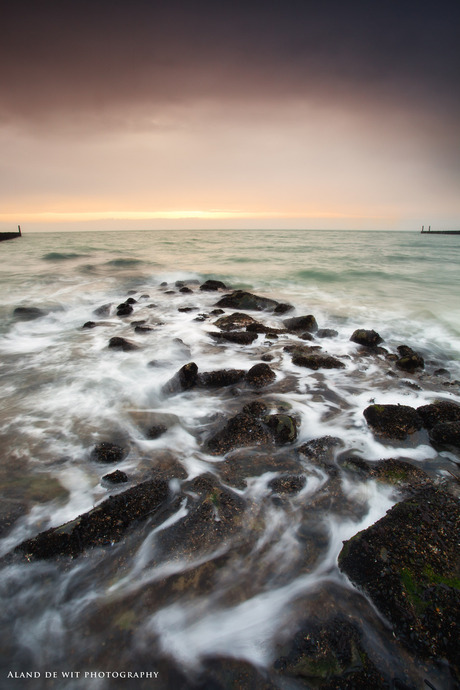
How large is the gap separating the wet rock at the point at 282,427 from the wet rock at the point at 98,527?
1603 mm

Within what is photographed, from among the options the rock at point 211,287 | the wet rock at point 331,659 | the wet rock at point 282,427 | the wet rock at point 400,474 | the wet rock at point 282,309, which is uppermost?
the rock at point 211,287

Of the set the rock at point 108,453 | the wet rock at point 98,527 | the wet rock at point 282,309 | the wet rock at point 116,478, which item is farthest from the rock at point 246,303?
the wet rock at point 98,527

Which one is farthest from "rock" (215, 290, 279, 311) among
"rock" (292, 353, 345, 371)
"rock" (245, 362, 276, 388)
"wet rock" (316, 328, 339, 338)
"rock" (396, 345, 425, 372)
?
"rock" (245, 362, 276, 388)

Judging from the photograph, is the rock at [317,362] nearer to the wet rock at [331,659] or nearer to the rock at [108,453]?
the rock at [108,453]

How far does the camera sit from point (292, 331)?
28.1 feet

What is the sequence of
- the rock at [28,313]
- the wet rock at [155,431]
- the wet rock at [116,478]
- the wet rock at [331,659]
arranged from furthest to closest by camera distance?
the rock at [28,313], the wet rock at [155,431], the wet rock at [116,478], the wet rock at [331,659]

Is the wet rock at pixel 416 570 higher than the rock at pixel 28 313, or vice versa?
the rock at pixel 28 313

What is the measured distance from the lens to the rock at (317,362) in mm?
6209

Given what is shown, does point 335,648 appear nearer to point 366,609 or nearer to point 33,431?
point 366,609

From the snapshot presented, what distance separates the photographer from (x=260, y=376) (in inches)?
222

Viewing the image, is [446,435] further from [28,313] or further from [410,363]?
[28,313]

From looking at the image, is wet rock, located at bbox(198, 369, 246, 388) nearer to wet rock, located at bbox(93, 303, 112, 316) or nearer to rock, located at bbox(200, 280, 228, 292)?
wet rock, located at bbox(93, 303, 112, 316)

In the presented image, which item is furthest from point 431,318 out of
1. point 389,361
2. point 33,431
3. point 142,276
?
point 142,276

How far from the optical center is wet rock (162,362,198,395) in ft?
18.0
